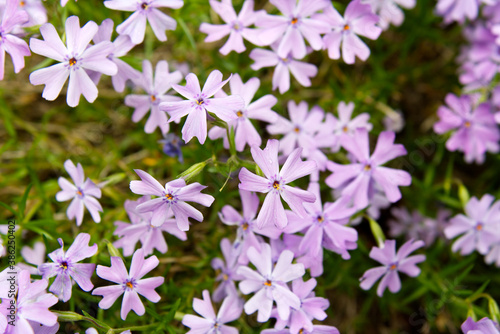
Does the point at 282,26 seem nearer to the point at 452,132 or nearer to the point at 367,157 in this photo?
the point at 367,157

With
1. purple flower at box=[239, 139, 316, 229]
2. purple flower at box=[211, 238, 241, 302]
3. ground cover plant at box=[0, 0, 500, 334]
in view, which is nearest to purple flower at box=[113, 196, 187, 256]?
ground cover plant at box=[0, 0, 500, 334]

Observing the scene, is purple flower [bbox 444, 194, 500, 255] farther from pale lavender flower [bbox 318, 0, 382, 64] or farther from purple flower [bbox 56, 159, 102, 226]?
purple flower [bbox 56, 159, 102, 226]

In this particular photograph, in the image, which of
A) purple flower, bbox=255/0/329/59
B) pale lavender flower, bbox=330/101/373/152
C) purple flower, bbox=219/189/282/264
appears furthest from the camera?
pale lavender flower, bbox=330/101/373/152

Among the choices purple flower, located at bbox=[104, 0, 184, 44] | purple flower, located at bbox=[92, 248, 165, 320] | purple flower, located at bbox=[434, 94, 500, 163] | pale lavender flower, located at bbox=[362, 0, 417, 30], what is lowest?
purple flower, located at bbox=[92, 248, 165, 320]

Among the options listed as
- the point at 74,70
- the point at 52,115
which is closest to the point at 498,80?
the point at 74,70

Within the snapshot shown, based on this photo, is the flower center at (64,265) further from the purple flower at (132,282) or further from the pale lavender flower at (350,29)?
the pale lavender flower at (350,29)

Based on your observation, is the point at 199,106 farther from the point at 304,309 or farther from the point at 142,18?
the point at 304,309

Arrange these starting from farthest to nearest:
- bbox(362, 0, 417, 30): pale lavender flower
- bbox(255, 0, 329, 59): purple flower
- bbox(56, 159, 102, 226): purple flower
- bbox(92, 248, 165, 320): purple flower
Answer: bbox(362, 0, 417, 30): pale lavender flower < bbox(255, 0, 329, 59): purple flower < bbox(56, 159, 102, 226): purple flower < bbox(92, 248, 165, 320): purple flower
